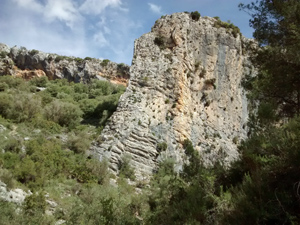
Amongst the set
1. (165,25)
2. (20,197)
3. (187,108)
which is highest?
(165,25)

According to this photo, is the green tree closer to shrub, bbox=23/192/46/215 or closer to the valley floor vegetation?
the valley floor vegetation

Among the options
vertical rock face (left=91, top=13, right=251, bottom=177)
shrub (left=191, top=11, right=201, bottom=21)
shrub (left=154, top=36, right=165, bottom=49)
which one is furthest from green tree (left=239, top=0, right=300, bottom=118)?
shrub (left=191, top=11, right=201, bottom=21)

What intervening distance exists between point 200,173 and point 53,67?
33517 millimetres

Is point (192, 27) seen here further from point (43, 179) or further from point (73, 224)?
point (73, 224)

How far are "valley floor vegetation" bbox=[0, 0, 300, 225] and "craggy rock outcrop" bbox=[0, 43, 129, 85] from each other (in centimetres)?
2055

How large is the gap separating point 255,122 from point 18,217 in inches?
271

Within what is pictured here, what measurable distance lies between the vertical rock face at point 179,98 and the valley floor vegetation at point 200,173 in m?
1.59

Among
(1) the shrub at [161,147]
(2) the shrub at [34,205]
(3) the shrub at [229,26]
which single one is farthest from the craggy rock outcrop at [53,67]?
(2) the shrub at [34,205]

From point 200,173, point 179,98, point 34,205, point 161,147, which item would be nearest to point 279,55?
point 200,173

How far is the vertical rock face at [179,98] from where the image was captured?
15820 millimetres

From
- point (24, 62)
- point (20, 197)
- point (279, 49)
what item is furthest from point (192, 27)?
point (24, 62)

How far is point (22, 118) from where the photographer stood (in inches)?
640

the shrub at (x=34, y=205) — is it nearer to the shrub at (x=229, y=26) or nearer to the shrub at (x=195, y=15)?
the shrub at (x=195, y=15)

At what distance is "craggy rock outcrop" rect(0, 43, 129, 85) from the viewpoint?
36.0 metres
